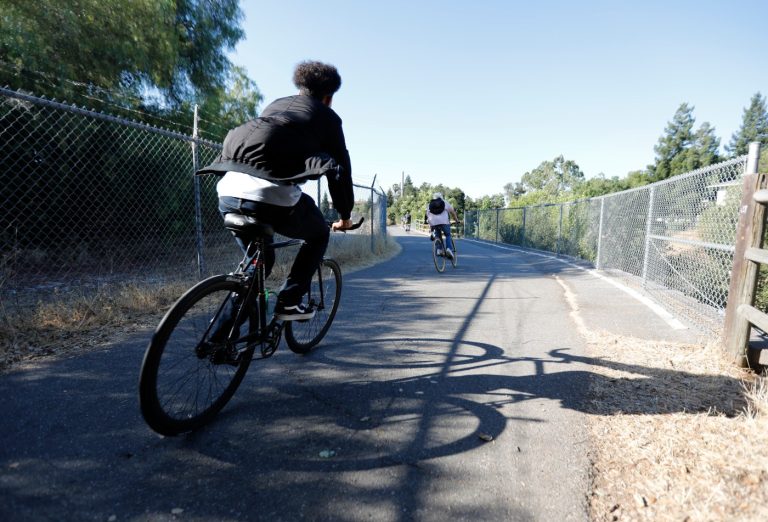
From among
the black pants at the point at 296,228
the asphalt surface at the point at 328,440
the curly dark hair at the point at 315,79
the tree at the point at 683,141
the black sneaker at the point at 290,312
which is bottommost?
the asphalt surface at the point at 328,440

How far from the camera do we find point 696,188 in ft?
14.8

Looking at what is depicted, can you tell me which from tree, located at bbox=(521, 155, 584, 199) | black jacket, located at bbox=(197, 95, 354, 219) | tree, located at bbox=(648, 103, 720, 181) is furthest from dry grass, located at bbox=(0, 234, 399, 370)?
tree, located at bbox=(521, 155, 584, 199)

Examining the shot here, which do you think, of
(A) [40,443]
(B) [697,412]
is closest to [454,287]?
(B) [697,412]

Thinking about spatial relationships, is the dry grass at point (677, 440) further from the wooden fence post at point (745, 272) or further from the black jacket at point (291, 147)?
the black jacket at point (291, 147)

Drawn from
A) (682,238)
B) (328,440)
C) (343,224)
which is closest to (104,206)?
(343,224)

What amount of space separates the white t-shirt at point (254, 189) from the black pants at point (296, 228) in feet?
0.10

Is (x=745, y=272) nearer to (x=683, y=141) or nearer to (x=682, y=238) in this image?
(x=682, y=238)

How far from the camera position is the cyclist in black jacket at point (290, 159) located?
205cm

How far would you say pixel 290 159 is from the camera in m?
2.10

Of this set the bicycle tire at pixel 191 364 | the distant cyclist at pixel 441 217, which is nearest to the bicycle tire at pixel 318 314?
the bicycle tire at pixel 191 364

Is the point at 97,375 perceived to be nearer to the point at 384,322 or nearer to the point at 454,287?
the point at 384,322

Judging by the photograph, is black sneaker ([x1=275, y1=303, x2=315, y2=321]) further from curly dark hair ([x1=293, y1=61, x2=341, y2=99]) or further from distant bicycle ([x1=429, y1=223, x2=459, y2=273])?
distant bicycle ([x1=429, y1=223, x2=459, y2=273])

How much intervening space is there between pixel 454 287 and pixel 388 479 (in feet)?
17.1

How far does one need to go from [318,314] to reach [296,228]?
131 centimetres
